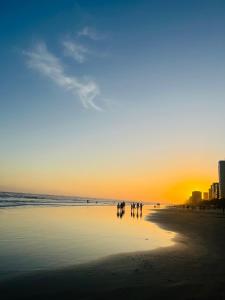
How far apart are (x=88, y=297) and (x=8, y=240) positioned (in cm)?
1099

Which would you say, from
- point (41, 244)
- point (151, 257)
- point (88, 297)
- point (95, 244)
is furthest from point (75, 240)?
point (88, 297)

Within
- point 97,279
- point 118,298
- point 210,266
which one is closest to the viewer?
point 118,298

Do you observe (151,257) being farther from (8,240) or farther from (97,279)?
(8,240)

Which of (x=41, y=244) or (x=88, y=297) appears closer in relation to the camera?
(x=88, y=297)

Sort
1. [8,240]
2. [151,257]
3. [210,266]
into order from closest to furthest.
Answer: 1. [210,266]
2. [151,257]
3. [8,240]

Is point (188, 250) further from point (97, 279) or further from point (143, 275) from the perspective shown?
point (97, 279)

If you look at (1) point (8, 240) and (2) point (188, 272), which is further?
(1) point (8, 240)

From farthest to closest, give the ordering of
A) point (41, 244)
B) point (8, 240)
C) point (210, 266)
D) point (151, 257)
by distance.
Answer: point (8, 240) → point (41, 244) → point (151, 257) → point (210, 266)

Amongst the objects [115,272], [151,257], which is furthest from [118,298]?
[151,257]

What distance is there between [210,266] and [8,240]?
11151 mm

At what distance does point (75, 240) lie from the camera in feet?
61.5

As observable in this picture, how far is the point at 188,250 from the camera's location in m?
16.6

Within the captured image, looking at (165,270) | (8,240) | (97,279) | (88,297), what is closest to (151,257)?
(165,270)

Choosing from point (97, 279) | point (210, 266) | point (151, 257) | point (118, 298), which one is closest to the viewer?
point (118, 298)
